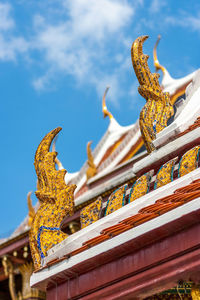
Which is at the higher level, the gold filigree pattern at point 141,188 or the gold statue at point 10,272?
the gold statue at point 10,272

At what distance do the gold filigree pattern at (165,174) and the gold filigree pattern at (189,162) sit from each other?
0.09 metres

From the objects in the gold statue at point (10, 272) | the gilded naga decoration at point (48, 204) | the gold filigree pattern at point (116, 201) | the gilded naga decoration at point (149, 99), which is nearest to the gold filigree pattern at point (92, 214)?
the gold filigree pattern at point (116, 201)

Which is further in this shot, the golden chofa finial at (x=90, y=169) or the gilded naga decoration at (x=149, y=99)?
the golden chofa finial at (x=90, y=169)

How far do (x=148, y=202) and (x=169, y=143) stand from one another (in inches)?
32.1

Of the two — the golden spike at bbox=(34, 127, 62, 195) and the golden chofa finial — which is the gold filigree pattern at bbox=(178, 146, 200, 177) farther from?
the golden chofa finial

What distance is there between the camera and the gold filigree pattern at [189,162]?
4.29 m

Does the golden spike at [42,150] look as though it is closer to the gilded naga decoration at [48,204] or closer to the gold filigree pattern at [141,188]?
the gilded naga decoration at [48,204]

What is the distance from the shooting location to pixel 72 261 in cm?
394

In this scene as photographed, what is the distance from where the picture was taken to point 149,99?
5574mm

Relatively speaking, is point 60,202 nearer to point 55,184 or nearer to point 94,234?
point 55,184

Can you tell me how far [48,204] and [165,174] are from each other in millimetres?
1165

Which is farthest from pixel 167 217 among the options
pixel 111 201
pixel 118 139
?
pixel 118 139

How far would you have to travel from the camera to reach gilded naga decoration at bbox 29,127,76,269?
15.3ft

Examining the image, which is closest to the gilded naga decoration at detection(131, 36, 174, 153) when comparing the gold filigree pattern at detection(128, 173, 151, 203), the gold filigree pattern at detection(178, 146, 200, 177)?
the gold filigree pattern at detection(128, 173, 151, 203)
